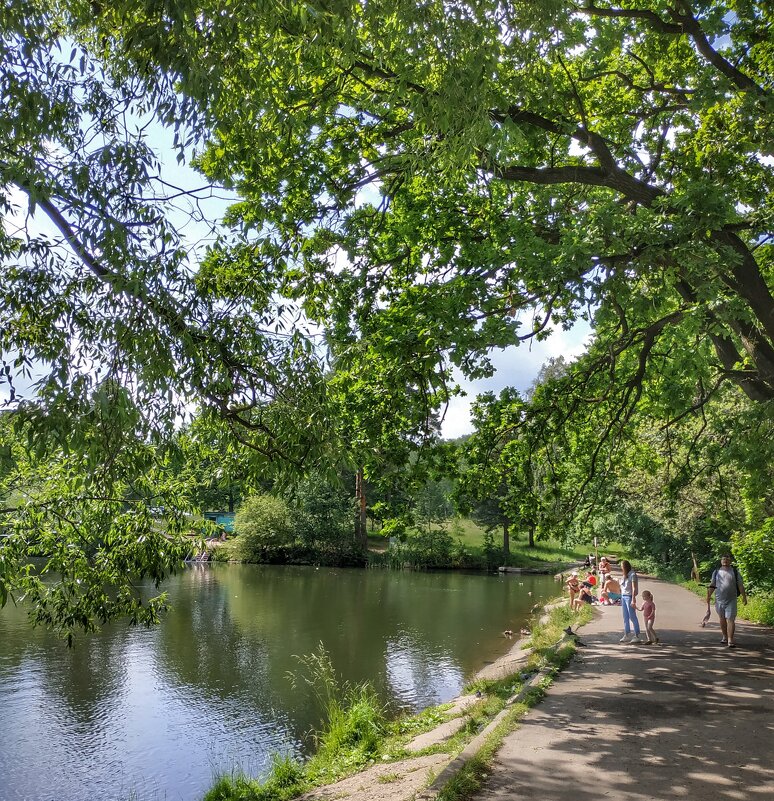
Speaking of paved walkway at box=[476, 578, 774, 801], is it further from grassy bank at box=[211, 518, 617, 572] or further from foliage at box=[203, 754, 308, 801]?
grassy bank at box=[211, 518, 617, 572]

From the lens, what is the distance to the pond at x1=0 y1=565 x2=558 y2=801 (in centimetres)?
1102

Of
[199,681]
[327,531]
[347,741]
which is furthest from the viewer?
[327,531]

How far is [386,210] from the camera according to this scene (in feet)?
30.1

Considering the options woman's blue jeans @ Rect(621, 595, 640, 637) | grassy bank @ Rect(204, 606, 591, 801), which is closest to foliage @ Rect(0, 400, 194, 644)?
grassy bank @ Rect(204, 606, 591, 801)

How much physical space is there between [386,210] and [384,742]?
301 inches

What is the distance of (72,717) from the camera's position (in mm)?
13406

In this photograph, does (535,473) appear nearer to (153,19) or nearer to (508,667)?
(508,667)

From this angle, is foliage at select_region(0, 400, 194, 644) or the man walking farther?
the man walking

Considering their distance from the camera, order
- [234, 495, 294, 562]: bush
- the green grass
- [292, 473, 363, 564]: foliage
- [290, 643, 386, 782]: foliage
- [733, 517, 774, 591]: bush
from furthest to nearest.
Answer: the green grass
[234, 495, 294, 562]: bush
[292, 473, 363, 564]: foliage
[733, 517, 774, 591]: bush
[290, 643, 386, 782]: foliage

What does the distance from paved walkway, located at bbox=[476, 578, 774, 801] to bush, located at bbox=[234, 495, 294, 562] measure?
39652 millimetres

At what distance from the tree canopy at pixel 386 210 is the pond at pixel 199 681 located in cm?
672

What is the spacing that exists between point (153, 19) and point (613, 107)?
28.2 feet

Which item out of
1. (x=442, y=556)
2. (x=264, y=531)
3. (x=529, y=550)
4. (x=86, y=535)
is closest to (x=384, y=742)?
(x=86, y=535)

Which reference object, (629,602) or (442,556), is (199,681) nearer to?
(629,602)
